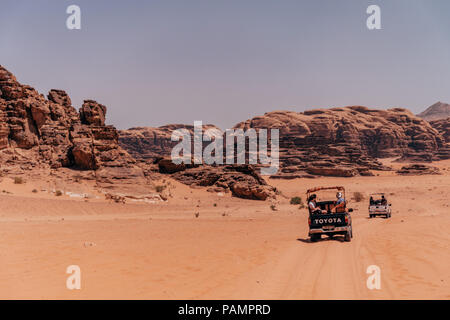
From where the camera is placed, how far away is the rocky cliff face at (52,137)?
31547 millimetres

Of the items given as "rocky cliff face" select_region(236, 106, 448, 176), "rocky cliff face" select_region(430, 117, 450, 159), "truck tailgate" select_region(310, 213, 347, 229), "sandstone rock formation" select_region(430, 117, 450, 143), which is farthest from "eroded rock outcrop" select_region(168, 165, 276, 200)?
"sandstone rock formation" select_region(430, 117, 450, 143)

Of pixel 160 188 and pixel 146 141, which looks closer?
pixel 160 188

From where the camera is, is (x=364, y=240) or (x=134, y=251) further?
(x=364, y=240)

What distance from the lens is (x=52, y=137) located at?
33438 millimetres

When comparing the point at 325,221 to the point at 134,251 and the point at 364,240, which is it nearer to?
the point at 364,240

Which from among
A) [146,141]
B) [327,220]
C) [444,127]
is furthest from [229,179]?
[444,127]

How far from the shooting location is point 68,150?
1304 inches

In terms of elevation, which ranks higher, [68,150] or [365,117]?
[365,117]

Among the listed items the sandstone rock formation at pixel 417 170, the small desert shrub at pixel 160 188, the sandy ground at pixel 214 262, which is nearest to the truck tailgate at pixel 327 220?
the sandy ground at pixel 214 262

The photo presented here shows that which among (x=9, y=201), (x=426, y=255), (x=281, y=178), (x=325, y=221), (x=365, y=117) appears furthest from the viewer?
(x=365, y=117)

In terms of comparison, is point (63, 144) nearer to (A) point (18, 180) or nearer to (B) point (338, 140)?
(A) point (18, 180)

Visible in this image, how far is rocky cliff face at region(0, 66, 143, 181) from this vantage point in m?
31.5
